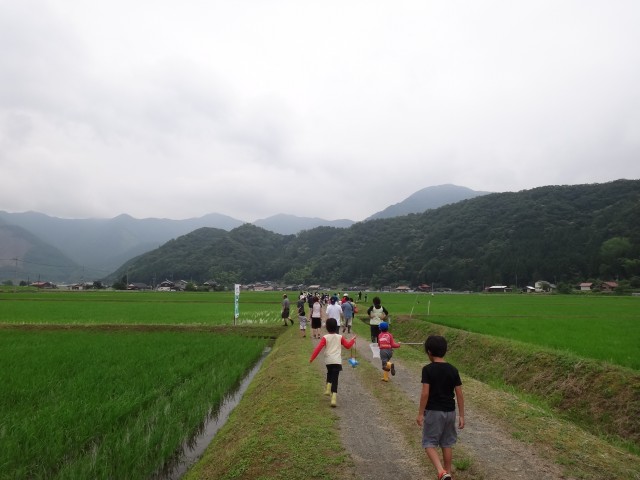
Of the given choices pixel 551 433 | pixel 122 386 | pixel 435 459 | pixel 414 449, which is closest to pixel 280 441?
pixel 414 449

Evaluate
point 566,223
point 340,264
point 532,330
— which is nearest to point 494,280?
point 566,223

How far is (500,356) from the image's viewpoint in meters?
12.5

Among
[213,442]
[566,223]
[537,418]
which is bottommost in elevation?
[213,442]

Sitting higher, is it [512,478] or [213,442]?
[512,478]

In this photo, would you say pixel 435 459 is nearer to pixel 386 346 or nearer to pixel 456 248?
pixel 386 346

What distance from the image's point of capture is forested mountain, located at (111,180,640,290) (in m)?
84.1

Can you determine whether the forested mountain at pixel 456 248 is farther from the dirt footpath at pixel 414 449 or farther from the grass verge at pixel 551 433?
the dirt footpath at pixel 414 449

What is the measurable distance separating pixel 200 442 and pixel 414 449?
13.4 ft

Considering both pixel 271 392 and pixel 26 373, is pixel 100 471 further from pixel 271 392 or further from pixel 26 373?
pixel 26 373

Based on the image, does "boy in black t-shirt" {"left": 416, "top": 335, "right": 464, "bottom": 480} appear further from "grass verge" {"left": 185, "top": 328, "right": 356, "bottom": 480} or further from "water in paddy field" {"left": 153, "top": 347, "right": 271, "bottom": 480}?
"water in paddy field" {"left": 153, "top": 347, "right": 271, "bottom": 480}

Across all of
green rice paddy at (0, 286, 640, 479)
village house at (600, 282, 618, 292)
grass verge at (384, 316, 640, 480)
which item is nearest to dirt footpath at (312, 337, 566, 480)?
grass verge at (384, 316, 640, 480)

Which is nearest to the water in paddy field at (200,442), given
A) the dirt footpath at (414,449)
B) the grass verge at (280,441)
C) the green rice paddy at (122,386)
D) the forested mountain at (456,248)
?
the green rice paddy at (122,386)

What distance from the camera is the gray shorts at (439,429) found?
4457 mm

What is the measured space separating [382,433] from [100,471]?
154 inches
